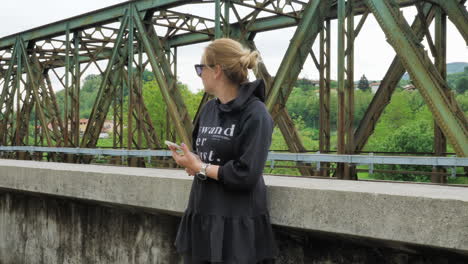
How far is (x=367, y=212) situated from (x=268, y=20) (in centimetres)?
1329

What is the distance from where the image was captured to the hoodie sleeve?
2.91 meters

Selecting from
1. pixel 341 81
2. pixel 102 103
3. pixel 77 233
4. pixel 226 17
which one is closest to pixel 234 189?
pixel 77 233

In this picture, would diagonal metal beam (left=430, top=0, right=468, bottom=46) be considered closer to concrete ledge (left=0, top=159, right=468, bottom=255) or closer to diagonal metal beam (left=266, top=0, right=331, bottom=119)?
diagonal metal beam (left=266, top=0, right=331, bottom=119)

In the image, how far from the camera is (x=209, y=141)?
311 centimetres

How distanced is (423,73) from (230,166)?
5.33 m

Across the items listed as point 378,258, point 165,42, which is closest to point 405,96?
point 165,42

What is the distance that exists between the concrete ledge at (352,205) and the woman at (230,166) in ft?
1.76

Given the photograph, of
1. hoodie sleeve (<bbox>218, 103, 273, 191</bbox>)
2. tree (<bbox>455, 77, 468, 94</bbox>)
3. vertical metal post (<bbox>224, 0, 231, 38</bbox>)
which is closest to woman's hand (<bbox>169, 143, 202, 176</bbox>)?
hoodie sleeve (<bbox>218, 103, 273, 191</bbox>)

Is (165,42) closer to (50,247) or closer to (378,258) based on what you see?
(50,247)

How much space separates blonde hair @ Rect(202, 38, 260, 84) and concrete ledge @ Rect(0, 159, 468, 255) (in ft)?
3.33

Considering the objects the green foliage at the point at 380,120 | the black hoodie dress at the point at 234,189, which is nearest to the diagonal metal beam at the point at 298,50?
the black hoodie dress at the point at 234,189

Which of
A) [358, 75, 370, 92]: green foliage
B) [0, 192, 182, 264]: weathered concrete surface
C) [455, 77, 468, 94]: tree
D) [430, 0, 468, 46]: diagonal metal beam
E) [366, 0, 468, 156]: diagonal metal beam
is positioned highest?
[358, 75, 370, 92]: green foliage

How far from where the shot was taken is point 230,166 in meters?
2.95

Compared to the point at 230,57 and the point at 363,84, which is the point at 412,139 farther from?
the point at 363,84
